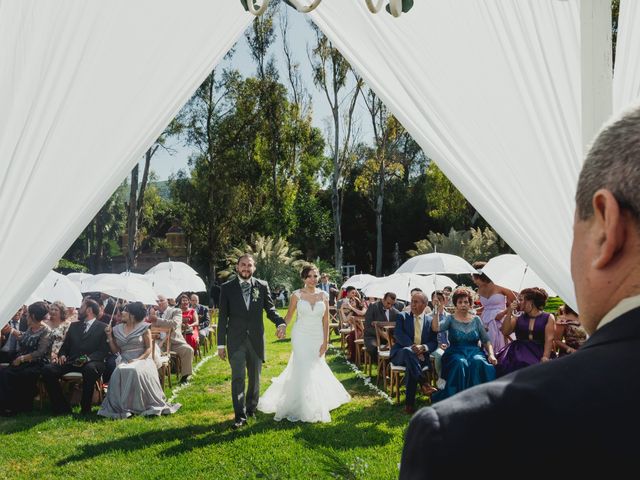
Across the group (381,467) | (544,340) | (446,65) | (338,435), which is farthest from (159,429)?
(446,65)

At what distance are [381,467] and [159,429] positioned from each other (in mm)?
3156

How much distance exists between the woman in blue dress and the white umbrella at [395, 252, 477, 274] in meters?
5.02

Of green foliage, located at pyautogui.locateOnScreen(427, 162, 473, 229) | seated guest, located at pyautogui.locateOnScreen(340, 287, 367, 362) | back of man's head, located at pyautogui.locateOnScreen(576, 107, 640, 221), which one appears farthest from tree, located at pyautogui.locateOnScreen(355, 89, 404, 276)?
back of man's head, located at pyautogui.locateOnScreen(576, 107, 640, 221)

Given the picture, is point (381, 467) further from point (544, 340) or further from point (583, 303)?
point (583, 303)

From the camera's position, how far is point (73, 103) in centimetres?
258

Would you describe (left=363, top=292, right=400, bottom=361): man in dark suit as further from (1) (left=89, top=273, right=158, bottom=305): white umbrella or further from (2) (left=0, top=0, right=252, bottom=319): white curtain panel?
(2) (left=0, top=0, right=252, bottom=319): white curtain panel

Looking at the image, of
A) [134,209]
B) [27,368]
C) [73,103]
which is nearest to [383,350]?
[27,368]

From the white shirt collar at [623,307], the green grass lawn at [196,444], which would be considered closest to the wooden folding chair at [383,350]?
the green grass lawn at [196,444]

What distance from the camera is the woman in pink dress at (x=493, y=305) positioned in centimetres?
848

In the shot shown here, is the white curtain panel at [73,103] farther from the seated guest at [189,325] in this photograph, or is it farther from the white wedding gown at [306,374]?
the seated guest at [189,325]

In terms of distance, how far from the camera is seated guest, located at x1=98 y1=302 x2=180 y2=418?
7.93 metres

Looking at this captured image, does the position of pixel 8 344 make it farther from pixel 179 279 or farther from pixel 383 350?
pixel 383 350

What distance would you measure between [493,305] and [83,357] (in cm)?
637

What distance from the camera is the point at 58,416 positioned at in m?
7.93
